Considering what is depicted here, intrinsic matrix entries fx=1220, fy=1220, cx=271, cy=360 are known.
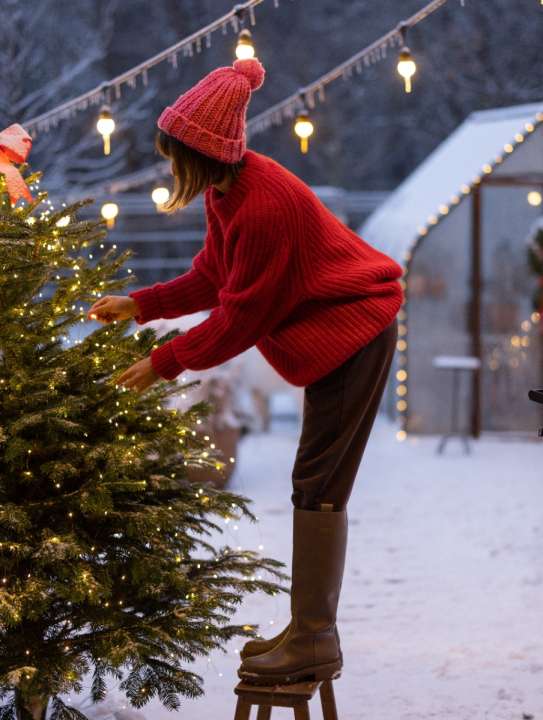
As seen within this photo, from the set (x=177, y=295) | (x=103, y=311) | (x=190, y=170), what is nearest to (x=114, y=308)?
(x=103, y=311)

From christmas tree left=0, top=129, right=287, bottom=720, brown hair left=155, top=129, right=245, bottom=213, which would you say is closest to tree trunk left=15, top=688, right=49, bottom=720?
christmas tree left=0, top=129, right=287, bottom=720

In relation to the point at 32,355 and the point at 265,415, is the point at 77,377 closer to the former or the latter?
the point at 32,355

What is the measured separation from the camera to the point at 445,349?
10.3 m

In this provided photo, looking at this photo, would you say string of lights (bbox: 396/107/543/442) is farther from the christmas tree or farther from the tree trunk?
the tree trunk

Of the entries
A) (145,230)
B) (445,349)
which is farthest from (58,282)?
(145,230)

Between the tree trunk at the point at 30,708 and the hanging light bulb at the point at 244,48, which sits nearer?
the tree trunk at the point at 30,708

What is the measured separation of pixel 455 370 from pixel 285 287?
24.3 ft

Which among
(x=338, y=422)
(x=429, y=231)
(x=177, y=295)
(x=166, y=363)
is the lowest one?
(x=338, y=422)

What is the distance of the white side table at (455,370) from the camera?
9.59 metres

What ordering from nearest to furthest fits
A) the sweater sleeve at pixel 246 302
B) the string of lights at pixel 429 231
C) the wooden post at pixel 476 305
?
the sweater sleeve at pixel 246 302 → the string of lights at pixel 429 231 → the wooden post at pixel 476 305

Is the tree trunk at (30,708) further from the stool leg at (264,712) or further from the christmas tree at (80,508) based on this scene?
the stool leg at (264,712)

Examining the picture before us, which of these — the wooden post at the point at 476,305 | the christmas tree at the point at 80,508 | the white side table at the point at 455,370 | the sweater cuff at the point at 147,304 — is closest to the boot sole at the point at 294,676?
the christmas tree at the point at 80,508

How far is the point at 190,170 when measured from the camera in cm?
288

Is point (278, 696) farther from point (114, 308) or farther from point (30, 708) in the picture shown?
point (114, 308)
